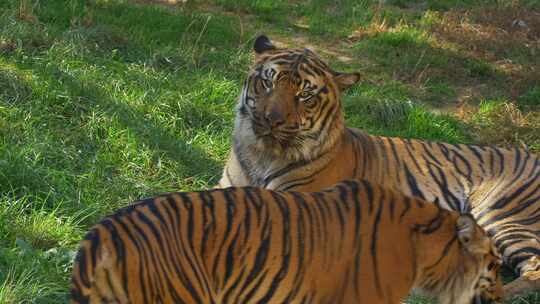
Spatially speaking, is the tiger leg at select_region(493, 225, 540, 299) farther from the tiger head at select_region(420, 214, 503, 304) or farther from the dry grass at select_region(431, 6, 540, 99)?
the dry grass at select_region(431, 6, 540, 99)

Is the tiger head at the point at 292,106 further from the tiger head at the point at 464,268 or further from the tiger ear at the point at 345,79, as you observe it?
the tiger head at the point at 464,268

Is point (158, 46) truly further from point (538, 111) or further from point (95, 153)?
point (538, 111)

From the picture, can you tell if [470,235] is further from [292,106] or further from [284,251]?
[292,106]

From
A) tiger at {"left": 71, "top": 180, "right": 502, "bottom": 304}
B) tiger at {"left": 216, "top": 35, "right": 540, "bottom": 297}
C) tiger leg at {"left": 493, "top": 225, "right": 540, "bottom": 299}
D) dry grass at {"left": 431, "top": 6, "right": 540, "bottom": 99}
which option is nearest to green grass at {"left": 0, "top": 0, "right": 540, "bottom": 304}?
dry grass at {"left": 431, "top": 6, "right": 540, "bottom": 99}

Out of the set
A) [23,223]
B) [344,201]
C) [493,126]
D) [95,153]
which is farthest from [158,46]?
[344,201]

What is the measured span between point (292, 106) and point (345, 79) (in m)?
0.39

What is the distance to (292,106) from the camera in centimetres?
485

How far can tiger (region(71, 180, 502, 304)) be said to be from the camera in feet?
10.0

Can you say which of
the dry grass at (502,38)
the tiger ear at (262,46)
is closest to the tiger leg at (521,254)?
the tiger ear at (262,46)

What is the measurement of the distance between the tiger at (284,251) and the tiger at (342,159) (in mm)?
1127

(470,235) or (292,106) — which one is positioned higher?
(470,235)

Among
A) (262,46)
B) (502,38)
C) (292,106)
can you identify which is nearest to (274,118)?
(292,106)

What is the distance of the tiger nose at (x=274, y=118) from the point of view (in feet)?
15.7

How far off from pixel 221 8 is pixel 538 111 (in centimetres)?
342
